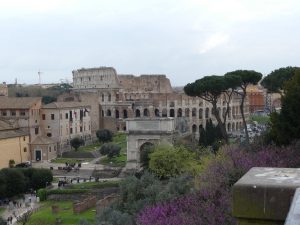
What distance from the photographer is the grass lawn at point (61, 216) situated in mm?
23844

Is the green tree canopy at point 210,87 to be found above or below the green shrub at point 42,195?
above

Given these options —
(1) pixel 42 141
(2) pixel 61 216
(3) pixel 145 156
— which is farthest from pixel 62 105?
(2) pixel 61 216

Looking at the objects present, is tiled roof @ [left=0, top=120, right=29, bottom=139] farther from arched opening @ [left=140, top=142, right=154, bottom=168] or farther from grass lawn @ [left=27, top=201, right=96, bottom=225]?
grass lawn @ [left=27, top=201, right=96, bottom=225]


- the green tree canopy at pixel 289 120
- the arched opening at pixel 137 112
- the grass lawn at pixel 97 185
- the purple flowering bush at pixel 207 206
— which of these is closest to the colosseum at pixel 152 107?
the arched opening at pixel 137 112

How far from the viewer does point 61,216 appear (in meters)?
25.1

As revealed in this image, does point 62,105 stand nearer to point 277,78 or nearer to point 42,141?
point 42,141

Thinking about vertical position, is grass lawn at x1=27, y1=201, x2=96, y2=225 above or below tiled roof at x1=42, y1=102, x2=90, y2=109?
below

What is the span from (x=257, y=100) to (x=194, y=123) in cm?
3307

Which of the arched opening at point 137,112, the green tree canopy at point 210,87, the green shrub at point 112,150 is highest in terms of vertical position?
the green tree canopy at point 210,87

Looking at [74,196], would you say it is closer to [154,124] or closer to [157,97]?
[154,124]

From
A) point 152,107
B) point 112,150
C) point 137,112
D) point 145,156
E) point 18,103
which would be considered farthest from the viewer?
point 137,112

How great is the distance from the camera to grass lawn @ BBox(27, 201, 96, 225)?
23.8 metres

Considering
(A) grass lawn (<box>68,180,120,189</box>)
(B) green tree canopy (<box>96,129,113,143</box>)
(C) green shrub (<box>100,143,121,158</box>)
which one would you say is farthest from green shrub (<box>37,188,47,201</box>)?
(B) green tree canopy (<box>96,129,113,143</box>)

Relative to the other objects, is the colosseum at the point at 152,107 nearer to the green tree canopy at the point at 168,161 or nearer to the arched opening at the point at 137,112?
the arched opening at the point at 137,112
